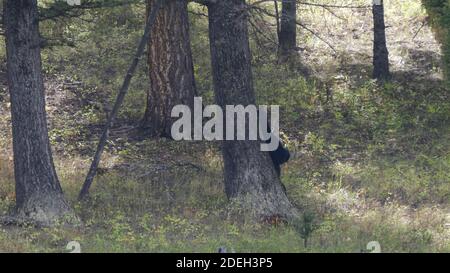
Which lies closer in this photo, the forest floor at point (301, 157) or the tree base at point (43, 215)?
the forest floor at point (301, 157)

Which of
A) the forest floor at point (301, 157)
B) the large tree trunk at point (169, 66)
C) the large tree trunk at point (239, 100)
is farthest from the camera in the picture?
the large tree trunk at point (169, 66)

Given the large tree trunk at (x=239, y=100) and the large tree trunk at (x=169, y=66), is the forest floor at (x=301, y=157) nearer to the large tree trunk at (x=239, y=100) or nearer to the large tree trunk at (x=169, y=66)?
the large tree trunk at (x=239, y=100)

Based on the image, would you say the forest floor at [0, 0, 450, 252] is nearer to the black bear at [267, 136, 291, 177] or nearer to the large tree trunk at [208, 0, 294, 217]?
the large tree trunk at [208, 0, 294, 217]

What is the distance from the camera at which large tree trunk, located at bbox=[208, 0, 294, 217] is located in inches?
537

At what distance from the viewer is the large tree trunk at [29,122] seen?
1288cm

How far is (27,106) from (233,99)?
3.31 m

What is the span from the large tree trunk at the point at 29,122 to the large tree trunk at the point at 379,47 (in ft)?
29.9

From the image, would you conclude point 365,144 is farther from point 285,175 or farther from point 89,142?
point 89,142

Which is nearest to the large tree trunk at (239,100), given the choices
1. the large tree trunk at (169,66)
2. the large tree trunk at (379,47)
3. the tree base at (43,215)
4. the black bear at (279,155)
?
the black bear at (279,155)

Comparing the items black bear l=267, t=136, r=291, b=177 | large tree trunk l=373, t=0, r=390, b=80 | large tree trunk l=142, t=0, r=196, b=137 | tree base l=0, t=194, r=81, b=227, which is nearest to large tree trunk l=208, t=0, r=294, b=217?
black bear l=267, t=136, r=291, b=177

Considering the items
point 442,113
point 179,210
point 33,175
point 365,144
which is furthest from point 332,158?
point 33,175

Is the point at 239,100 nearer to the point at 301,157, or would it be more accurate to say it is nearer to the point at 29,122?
the point at 29,122

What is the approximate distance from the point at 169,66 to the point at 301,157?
3367mm

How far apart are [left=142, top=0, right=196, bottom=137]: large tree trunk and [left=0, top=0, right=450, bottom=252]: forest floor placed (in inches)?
30.0
